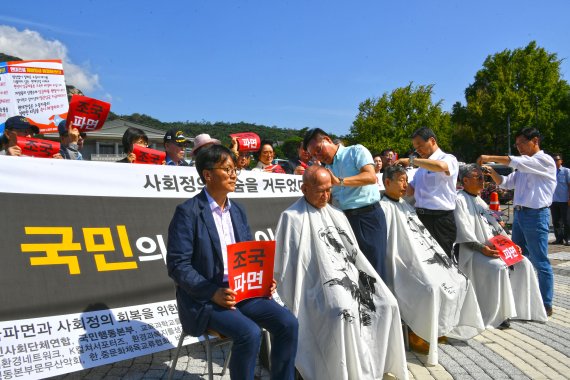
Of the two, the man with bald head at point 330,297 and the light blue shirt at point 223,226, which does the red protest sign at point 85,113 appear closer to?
the light blue shirt at point 223,226

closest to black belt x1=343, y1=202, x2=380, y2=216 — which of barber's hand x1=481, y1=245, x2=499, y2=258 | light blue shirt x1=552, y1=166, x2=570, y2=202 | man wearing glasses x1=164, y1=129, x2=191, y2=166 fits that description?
barber's hand x1=481, y1=245, x2=499, y2=258

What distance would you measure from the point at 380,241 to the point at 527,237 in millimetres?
2410

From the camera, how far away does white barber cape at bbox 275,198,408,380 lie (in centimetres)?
320

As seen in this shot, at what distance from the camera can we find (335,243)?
357 centimetres

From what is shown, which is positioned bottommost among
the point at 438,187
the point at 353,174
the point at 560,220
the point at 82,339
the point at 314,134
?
the point at 82,339

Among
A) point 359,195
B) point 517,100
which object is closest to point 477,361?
point 359,195

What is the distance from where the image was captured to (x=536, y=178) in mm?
5430

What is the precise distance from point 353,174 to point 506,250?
6.83ft

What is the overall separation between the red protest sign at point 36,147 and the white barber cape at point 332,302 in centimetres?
253

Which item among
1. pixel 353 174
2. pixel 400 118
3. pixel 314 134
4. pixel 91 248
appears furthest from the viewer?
pixel 400 118

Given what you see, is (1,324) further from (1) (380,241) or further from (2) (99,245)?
(1) (380,241)

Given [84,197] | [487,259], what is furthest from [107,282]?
[487,259]

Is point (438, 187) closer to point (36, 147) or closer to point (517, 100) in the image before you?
point (36, 147)

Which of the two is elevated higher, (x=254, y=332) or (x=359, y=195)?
(x=359, y=195)
